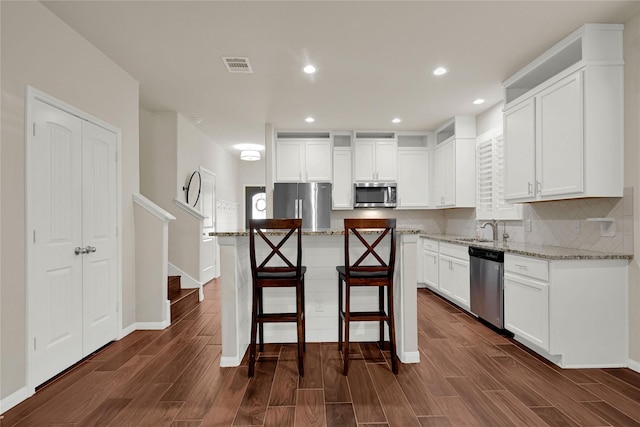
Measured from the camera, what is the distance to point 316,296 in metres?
3.32

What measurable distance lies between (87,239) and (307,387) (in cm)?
223

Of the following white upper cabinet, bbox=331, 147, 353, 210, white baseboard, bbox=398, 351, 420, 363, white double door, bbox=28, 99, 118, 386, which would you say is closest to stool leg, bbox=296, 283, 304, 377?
white baseboard, bbox=398, 351, 420, 363

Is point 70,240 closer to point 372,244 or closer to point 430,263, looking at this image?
point 372,244

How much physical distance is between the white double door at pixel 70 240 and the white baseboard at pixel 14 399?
8 cm

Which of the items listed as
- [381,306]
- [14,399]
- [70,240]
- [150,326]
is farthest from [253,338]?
[150,326]

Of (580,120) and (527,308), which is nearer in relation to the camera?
(580,120)

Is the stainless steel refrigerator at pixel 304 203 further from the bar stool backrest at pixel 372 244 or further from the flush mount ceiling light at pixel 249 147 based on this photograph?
the bar stool backrest at pixel 372 244

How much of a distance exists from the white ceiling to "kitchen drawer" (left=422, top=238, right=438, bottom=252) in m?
2.01

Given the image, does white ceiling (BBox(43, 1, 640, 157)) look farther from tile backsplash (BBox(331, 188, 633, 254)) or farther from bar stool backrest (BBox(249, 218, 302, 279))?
bar stool backrest (BBox(249, 218, 302, 279))

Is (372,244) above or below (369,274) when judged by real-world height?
above

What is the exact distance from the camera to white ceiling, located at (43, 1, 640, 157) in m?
2.54

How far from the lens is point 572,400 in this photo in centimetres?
224

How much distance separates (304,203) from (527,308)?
3.60 meters

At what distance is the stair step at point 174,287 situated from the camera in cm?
466
